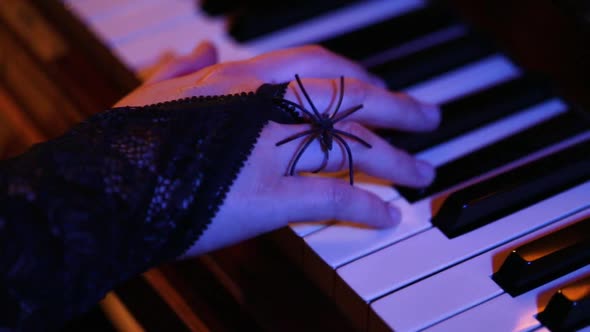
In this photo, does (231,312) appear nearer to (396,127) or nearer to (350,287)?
(350,287)

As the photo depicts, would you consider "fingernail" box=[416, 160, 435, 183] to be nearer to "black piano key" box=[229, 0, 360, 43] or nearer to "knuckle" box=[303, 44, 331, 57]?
"knuckle" box=[303, 44, 331, 57]

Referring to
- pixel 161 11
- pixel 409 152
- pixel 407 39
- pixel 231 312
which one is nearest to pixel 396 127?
pixel 409 152

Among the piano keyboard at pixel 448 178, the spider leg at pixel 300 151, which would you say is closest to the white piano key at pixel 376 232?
the piano keyboard at pixel 448 178

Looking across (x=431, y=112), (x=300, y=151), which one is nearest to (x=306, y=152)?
(x=300, y=151)

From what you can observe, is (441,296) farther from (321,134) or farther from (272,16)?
(272,16)

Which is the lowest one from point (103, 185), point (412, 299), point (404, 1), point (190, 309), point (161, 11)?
point (412, 299)

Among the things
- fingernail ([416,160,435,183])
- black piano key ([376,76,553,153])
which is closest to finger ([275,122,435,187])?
fingernail ([416,160,435,183])
